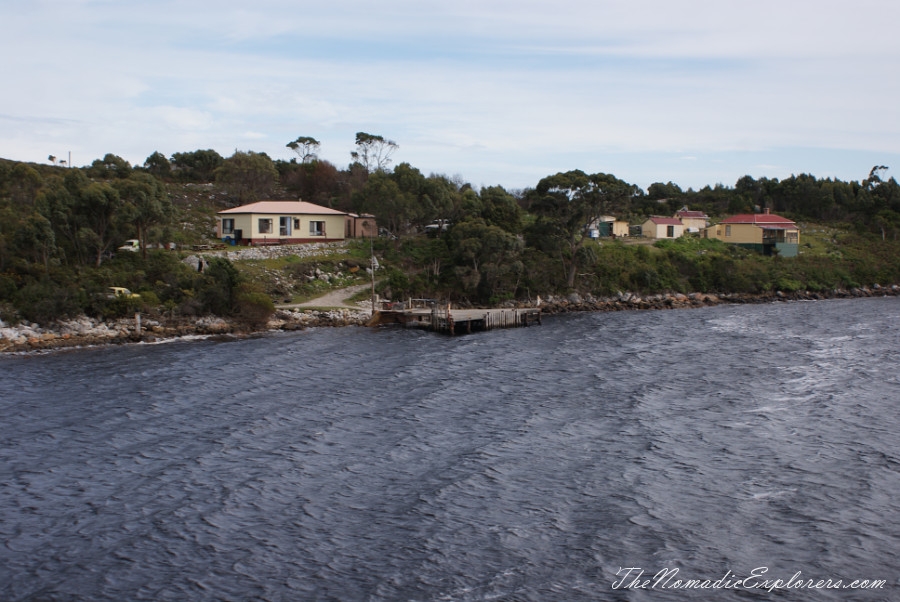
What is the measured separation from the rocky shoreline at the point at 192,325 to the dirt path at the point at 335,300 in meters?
1.47

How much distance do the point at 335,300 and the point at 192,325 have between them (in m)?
12.0

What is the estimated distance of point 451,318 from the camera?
54.8m

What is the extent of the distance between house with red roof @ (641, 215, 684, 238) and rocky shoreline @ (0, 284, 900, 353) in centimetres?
2085

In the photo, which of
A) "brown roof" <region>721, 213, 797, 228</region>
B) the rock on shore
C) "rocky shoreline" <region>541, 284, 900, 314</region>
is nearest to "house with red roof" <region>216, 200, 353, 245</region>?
the rock on shore

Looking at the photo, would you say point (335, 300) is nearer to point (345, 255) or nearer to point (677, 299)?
point (345, 255)

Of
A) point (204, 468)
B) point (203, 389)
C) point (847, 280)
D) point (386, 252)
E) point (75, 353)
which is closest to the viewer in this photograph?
point (204, 468)

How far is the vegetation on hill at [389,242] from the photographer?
51656 mm

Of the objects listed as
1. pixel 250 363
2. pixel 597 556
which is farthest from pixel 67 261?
pixel 597 556

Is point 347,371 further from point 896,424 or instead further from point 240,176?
point 240,176

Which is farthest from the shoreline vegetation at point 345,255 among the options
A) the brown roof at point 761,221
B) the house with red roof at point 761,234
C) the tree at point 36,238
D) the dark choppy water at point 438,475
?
the dark choppy water at point 438,475

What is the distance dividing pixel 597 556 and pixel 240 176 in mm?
80459

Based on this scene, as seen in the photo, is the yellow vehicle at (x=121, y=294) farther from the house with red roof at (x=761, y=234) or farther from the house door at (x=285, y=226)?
the house with red roof at (x=761, y=234)

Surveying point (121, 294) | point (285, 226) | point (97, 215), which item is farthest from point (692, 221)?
point (121, 294)

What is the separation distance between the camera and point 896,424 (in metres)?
29.0
